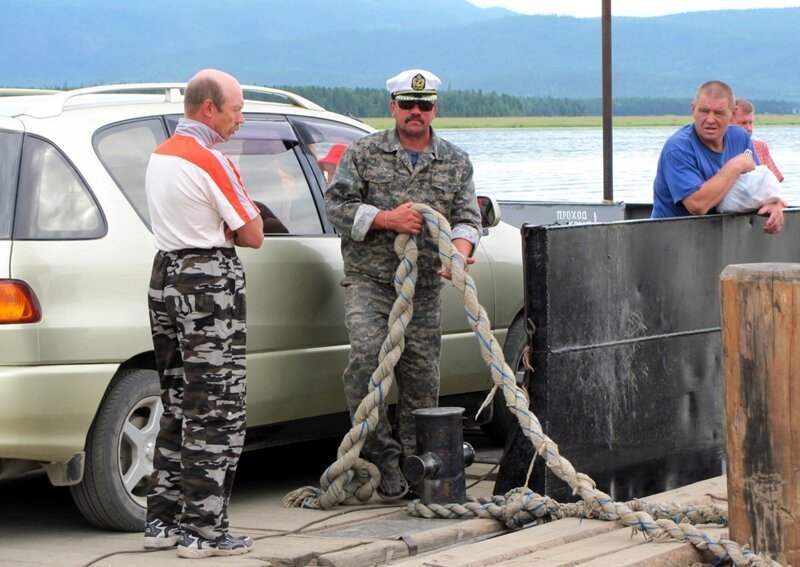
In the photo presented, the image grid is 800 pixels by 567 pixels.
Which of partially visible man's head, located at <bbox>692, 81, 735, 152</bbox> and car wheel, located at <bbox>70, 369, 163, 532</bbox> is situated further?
partially visible man's head, located at <bbox>692, 81, 735, 152</bbox>

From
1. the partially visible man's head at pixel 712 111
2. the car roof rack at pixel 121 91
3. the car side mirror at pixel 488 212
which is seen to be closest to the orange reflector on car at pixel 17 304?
the car roof rack at pixel 121 91

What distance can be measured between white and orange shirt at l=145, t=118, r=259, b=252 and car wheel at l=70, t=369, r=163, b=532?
0.70m

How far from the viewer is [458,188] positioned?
24.0 feet

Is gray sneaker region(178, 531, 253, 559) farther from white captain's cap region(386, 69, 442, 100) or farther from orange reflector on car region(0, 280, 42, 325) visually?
white captain's cap region(386, 69, 442, 100)

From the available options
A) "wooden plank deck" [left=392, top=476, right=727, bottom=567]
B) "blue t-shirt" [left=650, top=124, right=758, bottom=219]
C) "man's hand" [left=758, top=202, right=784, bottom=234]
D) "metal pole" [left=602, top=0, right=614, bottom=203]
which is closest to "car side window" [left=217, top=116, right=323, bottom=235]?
"blue t-shirt" [left=650, top=124, right=758, bottom=219]

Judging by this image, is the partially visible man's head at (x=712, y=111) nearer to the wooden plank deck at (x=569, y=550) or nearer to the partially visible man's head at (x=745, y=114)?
the wooden plank deck at (x=569, y=550)

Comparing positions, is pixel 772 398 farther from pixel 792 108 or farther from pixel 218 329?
pixel 792 108

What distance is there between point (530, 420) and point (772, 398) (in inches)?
51.3

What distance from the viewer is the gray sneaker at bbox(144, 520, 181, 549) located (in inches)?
242

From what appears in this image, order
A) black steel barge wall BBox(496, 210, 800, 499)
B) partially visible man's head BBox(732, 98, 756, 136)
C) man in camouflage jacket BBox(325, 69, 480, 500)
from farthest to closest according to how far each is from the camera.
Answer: partially visible man's head BBox(732, 98, 756, 136), man in camouflage jacket BBox(325, 69, 480, 500), black steel barge wall BBox(496, 210, 800, 499)

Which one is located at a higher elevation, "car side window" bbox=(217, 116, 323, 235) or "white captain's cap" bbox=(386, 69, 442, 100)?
"white captain's cap" bbox=(386, 69, 442, 100)

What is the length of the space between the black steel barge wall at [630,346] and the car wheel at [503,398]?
0.83 metres

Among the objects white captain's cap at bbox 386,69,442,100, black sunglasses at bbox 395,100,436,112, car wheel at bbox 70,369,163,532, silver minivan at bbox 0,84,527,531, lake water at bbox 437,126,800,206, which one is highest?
white captain's cap at bbox 386,69,442,100

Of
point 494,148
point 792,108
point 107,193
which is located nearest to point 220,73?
point 107,193
